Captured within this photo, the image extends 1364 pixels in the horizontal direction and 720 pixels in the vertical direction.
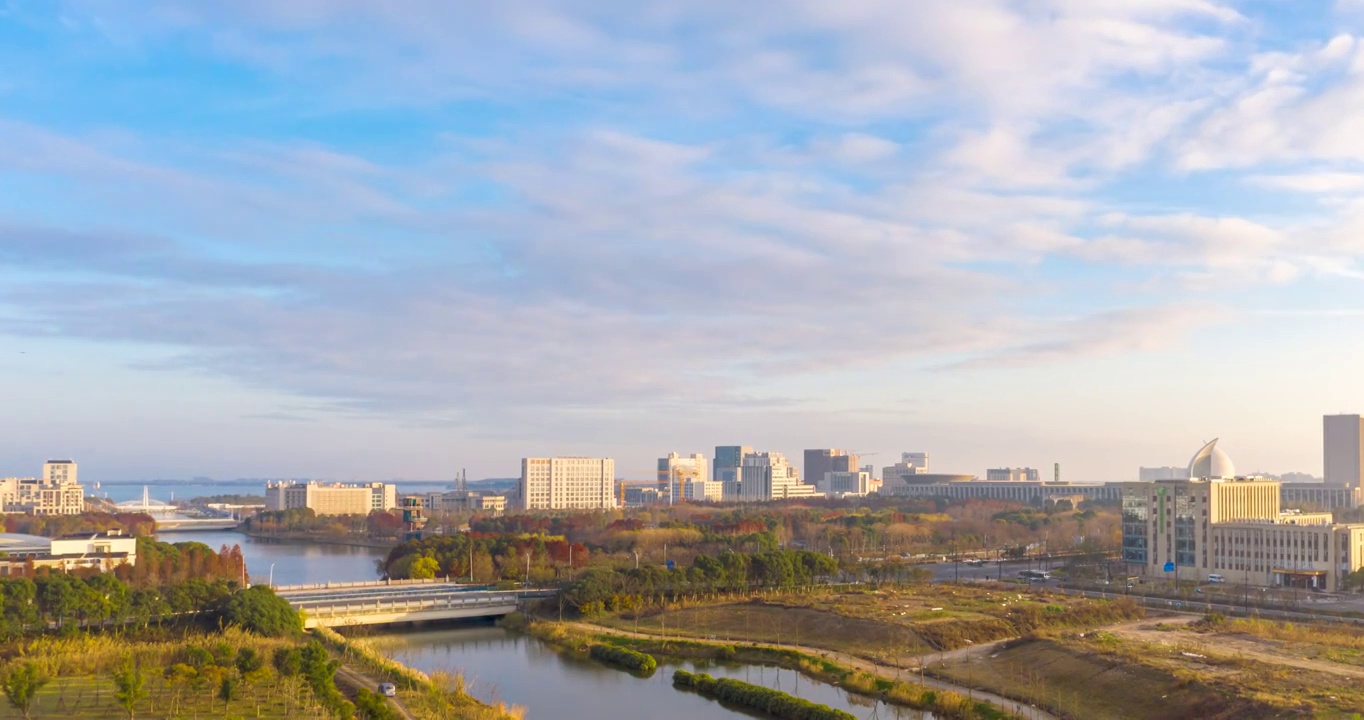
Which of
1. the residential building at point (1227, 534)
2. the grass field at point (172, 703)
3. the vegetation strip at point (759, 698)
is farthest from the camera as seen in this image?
the residential building at point (1227, 534)

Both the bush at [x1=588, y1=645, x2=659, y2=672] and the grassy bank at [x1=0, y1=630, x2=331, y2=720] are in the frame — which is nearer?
the grassy bank at [x1=0, y1=630, x2=331, y2=720]

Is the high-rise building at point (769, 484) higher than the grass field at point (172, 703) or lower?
lower

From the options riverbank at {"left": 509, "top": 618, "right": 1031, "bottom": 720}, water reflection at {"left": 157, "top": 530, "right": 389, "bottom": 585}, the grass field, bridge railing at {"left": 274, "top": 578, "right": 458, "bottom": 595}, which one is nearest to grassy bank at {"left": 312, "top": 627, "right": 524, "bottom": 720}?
the grass field

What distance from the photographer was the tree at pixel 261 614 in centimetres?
2392

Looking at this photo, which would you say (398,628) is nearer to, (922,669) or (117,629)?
(117,629)

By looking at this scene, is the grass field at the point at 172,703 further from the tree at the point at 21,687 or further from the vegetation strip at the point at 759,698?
the vegetation strip at the point at 759,698

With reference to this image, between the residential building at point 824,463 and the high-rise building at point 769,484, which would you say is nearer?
the high-rise building at point 769,484

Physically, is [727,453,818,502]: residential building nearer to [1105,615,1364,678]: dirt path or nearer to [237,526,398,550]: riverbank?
[237,526,398,550]: riverbank

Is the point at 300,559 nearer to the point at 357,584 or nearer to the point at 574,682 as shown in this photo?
the point at 357,584

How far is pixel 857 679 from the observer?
2084 centimetres

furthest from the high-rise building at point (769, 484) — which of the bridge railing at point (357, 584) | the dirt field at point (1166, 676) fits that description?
the dirt field at point (1166, 676)

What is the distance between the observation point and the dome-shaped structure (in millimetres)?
41019

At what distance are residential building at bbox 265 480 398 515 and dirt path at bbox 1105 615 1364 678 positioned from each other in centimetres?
8593

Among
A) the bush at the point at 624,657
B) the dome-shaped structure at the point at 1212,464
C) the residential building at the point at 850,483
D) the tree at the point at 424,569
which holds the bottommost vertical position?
the residential building at the point at 850,483
